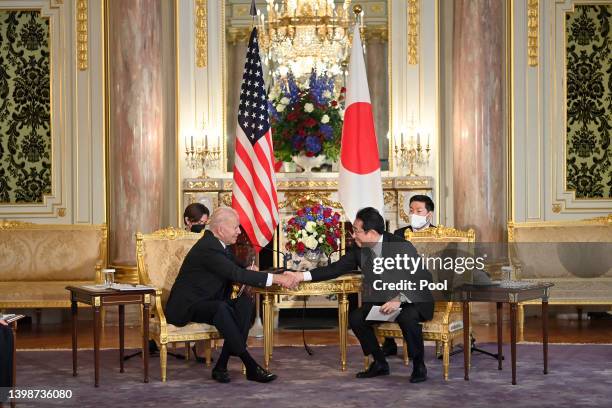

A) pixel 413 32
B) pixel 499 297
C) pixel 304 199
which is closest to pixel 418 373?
pixel 499 297

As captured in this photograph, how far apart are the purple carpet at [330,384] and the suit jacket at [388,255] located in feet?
1.76

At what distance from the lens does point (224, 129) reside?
11.0 meters

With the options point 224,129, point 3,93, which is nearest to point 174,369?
point 224,129

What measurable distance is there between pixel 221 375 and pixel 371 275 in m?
1.30

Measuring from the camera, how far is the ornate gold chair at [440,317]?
280 inches

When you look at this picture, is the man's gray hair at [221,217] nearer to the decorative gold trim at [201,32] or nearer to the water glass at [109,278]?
the water glass at [109,278]

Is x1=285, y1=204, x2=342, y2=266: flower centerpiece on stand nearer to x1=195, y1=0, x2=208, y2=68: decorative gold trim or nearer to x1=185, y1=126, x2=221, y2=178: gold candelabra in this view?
x1=185, y1=126, x2=221, y2=178: gold candelabra

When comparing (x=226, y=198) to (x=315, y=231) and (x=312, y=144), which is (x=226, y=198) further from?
(x=315, y=231)

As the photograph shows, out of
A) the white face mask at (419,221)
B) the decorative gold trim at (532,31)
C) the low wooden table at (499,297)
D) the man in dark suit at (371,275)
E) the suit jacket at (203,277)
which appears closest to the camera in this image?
the low wooden table at (499,297)

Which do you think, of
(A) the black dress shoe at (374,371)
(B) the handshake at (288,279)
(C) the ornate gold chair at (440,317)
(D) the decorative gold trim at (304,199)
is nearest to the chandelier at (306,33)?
(D) the decorative gold trim at (304,199)

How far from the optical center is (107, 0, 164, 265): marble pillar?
1023 cm

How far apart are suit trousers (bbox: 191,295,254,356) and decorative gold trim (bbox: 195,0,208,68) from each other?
4285 mm

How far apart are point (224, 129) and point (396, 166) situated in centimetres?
194

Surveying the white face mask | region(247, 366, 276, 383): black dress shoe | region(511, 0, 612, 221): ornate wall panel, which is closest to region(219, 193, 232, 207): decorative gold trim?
the white face mask
